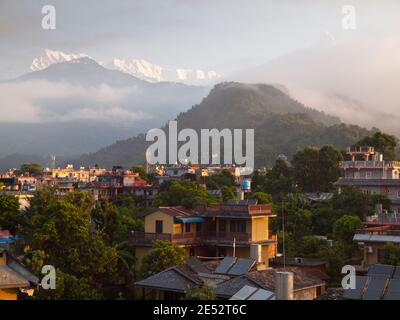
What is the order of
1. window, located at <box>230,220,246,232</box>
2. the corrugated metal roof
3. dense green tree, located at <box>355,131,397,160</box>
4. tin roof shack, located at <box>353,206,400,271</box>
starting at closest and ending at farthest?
1. the corrugated metal roof
2. tin roof shack, located at <box>353,206,400,271</box>
3. window, located at <box>230,220,246,232</box>
4. dense green tree, located at <box>355,131,397,160</box>

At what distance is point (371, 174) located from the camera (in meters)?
50.0

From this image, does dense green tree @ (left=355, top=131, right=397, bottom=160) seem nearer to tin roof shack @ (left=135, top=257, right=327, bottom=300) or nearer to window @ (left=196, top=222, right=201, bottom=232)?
window @ (left=196, top=222, right=201, bottom=232)

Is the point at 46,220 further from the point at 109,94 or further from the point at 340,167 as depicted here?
the point at 109,94

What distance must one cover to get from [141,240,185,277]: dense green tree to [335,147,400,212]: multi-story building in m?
23.2

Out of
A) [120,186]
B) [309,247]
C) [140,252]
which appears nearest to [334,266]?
[309,247]

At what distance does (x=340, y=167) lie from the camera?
171ft

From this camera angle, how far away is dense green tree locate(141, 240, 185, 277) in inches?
883

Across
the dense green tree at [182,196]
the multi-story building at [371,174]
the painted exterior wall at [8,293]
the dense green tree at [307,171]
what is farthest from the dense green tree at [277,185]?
the painted exterior wall at [8,293]

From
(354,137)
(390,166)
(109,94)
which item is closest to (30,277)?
(390,166)

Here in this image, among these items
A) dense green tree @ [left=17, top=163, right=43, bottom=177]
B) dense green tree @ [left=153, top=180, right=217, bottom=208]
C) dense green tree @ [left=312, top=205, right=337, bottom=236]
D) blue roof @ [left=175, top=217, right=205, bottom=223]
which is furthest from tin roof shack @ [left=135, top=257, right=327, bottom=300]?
dense green tree @ [left=17, top=163, right=43, bottom=177]

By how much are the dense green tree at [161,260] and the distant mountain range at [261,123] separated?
81786 millimetres
